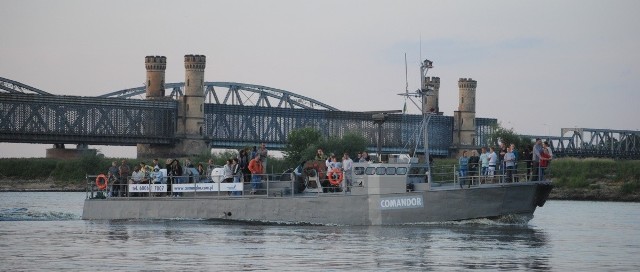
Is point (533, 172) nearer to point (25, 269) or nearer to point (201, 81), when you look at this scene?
point (25, 269)

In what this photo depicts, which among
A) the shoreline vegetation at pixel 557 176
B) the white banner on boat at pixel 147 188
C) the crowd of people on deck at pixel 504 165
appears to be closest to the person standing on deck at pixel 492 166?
the crowd of people on deck at pixel 504 165

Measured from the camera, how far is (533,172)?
42.0 m

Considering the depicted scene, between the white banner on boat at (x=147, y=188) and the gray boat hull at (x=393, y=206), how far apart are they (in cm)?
320

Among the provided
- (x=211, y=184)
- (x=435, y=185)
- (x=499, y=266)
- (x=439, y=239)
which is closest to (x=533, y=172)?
(x=435, y=185)

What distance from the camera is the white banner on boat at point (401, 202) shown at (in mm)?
40469

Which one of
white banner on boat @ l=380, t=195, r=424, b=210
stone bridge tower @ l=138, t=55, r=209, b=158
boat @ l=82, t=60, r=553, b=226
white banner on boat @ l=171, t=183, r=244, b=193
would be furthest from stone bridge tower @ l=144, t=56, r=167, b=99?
white banner on boat @ l=380, t=195, r=424, b=210

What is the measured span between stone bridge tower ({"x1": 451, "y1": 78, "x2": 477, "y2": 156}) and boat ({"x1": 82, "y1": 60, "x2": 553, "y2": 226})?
119157mm

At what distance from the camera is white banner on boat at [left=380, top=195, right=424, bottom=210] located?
40.5 meters

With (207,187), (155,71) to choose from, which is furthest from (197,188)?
(155,71)

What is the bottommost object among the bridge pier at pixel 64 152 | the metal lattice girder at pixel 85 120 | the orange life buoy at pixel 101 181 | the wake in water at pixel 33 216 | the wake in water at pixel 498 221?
the wake in water at pixel 33 216

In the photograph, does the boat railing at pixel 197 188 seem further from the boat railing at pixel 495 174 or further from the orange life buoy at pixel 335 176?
the boat railing at pixel 495 174

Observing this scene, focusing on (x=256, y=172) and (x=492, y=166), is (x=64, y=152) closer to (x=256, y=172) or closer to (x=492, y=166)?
(x=256, y=172)

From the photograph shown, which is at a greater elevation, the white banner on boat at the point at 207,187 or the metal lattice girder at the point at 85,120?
the metal lattice girder at the point at 85,120

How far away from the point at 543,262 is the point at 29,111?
371ft
